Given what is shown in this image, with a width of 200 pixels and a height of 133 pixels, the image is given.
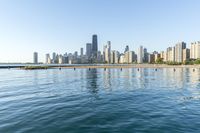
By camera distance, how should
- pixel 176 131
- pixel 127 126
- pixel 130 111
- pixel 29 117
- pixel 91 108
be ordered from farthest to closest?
1. pixel 91 108
2. pixel 130 111
3. pixel 29 117
4. pixel 127 126
5. pixel 176 131

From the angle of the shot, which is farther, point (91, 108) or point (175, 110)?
point (91, 108)

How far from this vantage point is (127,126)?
15570 millimetres

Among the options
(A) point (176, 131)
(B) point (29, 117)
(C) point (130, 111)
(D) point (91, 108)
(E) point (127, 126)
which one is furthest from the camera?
(D) point (91, 108)

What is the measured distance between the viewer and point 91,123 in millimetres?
16359

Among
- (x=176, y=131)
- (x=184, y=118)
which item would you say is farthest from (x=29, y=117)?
(x=184, y=118)

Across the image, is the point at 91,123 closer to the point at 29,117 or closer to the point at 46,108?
the point at 29,117

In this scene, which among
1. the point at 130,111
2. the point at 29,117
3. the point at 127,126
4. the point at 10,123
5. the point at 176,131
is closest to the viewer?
the point at 176,131

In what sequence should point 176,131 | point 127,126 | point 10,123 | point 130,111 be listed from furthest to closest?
point 130,111, point 10,123, point 127,126, point 176,131

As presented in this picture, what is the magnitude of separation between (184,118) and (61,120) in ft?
43.8

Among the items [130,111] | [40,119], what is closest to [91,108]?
[130,111]

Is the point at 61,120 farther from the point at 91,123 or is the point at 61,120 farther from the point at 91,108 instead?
the point at 91,108

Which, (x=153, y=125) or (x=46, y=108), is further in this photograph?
(x=46, y=108)

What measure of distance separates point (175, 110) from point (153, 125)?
6987 millimetres

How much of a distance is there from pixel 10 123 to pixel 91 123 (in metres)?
8.39
